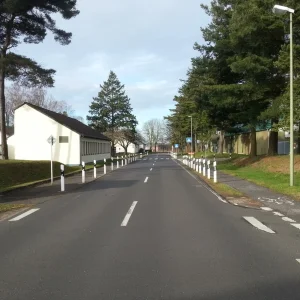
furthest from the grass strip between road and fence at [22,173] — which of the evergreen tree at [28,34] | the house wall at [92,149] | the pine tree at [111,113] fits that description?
the pine tree at [111,113]

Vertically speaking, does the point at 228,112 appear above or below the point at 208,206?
above

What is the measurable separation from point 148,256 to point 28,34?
26014 millimetres

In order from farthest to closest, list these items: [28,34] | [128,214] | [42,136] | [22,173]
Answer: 1. [42,136]
2. [28,34]
3. [22,173]
4. [128,214]

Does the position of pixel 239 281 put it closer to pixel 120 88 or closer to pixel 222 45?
pixel 222 45

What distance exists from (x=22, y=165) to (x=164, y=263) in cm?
1990

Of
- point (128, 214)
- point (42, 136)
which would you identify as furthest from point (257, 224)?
point (42, 136)

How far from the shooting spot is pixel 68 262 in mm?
6070

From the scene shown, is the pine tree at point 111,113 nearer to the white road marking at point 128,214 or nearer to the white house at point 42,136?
the white house at point 42,136

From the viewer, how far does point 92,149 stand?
170ft

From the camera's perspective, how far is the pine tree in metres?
74.8

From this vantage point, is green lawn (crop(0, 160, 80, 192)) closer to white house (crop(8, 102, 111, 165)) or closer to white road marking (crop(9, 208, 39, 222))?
white road marking (crop(9, 208, 39, 222))

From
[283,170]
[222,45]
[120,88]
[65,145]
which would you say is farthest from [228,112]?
[120,88]

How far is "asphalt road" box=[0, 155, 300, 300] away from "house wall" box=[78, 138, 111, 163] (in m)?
33.8

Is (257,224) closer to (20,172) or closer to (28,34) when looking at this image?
(20,172)
